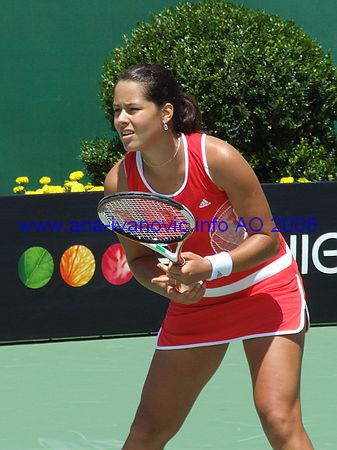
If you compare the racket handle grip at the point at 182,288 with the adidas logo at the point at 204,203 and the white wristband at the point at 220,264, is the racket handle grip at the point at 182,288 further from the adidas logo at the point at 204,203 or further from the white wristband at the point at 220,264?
the adidas logo at the point at 204,203

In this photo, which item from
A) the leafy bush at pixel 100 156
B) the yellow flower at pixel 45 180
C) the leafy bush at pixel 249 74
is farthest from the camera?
the leafy bush at pixel 100 156

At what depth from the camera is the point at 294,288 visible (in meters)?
3.39

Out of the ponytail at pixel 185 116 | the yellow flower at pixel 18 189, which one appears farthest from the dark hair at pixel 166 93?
the yellow flower at pixel 18 189

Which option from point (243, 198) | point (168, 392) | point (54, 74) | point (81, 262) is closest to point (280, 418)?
point (168, 392)

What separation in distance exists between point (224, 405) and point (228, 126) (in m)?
2.95

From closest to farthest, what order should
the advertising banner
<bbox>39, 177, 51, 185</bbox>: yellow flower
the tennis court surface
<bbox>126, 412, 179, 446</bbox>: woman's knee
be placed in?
<bbox>126, 412, 179, 446</bbox>: woman's knee, the tennis court surface, the advertising banner, <bbox>39, 177, 51, 185</bbox>: yellow flower

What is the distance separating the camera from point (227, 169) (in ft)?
10.5

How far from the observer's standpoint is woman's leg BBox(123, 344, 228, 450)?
3.27m

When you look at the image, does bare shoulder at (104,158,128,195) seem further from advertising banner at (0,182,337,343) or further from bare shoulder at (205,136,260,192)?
advertising banner at (0,182,337,343)

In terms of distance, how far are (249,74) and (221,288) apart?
4232 mm

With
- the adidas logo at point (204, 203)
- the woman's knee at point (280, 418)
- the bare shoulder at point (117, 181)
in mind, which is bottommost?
the woman's knee at point (280, 418)

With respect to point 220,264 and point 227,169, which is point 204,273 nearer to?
point 220,264

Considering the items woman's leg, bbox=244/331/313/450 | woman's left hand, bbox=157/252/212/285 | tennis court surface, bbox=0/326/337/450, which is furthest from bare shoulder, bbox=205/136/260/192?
tennis court surface, bbox=0/326/337/450

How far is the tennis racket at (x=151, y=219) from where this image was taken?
3.07 metres
